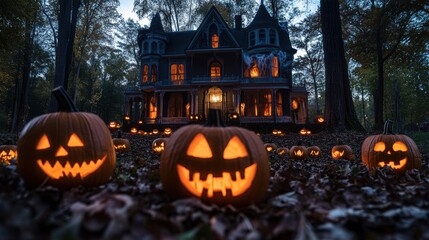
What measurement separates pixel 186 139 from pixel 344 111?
1115 cm

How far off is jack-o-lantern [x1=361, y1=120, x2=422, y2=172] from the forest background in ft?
39.7

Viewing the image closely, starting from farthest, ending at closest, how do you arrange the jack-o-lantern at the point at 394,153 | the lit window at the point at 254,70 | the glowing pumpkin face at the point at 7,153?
the lit window at the point at 254,70
the glowing pumpkin face at the point at 7,153
the jack-o-lantern at the point at 394,153

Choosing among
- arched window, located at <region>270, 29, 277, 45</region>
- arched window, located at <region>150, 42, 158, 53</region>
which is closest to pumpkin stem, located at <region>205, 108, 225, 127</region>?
arched window, located at <region>270, 29, 277, 45</region>

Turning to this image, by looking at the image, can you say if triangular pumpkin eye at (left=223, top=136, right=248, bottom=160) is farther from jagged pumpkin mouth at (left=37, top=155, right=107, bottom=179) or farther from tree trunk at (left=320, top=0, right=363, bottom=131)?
tree trunk at (left=320, top=0, right=363, bottom=131)

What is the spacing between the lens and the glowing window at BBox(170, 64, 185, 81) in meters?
27.3

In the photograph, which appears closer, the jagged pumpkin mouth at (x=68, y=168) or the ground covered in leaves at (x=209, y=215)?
the ground covered in leaves at (x=209, y=215)

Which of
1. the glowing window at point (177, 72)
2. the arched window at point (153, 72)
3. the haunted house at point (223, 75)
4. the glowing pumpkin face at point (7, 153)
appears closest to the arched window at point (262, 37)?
the haunted house at point (223, 75)

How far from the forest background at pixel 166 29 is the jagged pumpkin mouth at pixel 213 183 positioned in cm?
1192

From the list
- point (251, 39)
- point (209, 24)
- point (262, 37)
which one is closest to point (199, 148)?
point (262, 37)

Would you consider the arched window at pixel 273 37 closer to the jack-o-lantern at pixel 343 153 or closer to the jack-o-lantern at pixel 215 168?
the jack-o-lantern at pixel 343 153

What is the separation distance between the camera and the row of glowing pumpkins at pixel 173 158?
254cm

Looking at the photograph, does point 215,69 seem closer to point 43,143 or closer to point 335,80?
point 335,80

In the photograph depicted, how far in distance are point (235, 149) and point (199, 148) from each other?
1.19 feet

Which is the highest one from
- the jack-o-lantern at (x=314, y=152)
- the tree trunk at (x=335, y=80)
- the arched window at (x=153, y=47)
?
the arched window at (x=153, y=47)
